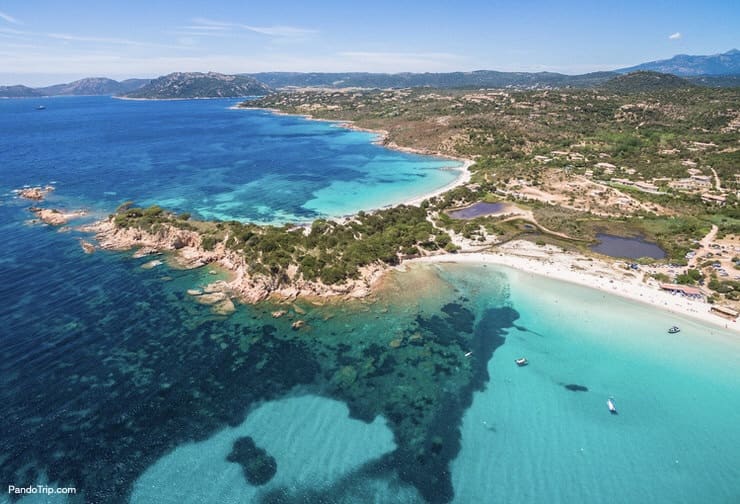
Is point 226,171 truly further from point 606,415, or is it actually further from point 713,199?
point 713,199

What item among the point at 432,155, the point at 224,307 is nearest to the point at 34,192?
the point at 224,307

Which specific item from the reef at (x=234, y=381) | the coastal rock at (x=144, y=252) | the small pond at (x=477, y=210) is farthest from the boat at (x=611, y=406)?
the coastal rock at (x=144, y=252)

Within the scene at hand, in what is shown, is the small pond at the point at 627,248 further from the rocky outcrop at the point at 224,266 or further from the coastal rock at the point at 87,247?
the coastal rock at the point at 87,247

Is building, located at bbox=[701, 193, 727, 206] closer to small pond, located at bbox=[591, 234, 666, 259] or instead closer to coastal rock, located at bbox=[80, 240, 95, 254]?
small pond, located at bbox=[591, 234, 666, 259]

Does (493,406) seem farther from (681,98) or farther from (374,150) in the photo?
(681,98)

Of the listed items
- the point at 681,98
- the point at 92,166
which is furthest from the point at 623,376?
the point at 681,98

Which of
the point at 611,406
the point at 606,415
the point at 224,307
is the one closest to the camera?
the point at 606,415
